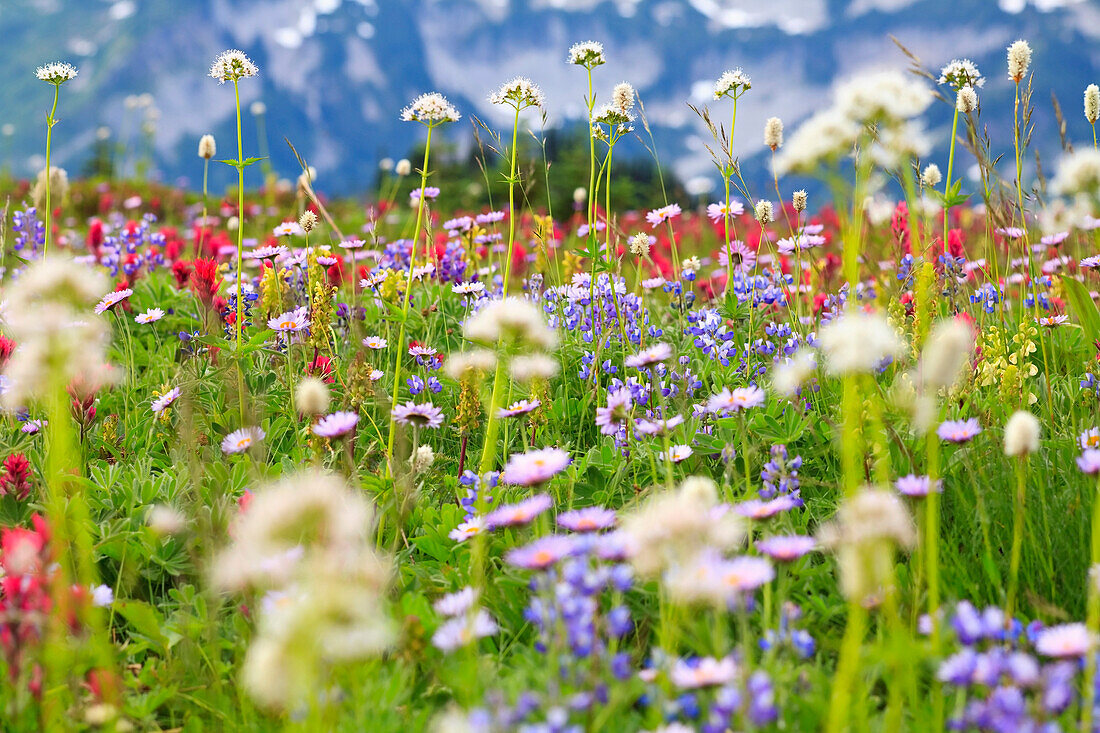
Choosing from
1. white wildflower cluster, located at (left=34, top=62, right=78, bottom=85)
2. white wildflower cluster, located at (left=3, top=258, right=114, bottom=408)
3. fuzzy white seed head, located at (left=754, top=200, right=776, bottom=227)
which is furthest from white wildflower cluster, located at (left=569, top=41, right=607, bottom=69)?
white wildflower cluster, located at (left=3, top=258, right=114, bottom=408)

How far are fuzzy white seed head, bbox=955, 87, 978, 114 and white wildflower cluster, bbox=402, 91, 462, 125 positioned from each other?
155 cm

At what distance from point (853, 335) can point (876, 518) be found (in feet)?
0.91

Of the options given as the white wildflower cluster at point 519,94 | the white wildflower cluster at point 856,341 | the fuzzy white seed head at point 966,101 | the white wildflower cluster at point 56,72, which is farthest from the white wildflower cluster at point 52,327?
the fuzzy white seed head at point 966,101

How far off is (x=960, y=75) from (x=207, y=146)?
3120mm

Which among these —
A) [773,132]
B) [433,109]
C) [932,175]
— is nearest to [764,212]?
[773,132]

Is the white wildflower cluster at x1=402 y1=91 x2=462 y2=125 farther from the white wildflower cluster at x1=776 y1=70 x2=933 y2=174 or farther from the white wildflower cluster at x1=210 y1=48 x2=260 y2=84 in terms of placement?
the white wildflower cluster at x1=776 y1=70 x2=933 y2=174

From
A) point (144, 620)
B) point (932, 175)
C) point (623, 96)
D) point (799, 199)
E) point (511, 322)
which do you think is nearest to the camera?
point (511, 322)

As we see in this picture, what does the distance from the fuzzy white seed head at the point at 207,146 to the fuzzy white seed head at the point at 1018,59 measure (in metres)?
3.17

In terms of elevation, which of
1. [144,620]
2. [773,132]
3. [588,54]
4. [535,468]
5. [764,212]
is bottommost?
[144,620]

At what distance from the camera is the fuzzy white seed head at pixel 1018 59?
275 centimetres

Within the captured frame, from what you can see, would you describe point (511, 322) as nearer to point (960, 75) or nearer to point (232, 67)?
point (232, 67)

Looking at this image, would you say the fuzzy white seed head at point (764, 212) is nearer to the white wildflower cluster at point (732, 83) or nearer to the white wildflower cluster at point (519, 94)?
the white wildflower cluster at point (732, 83)

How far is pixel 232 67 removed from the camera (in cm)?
267

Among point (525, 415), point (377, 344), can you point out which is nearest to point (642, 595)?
point (525, 415)
